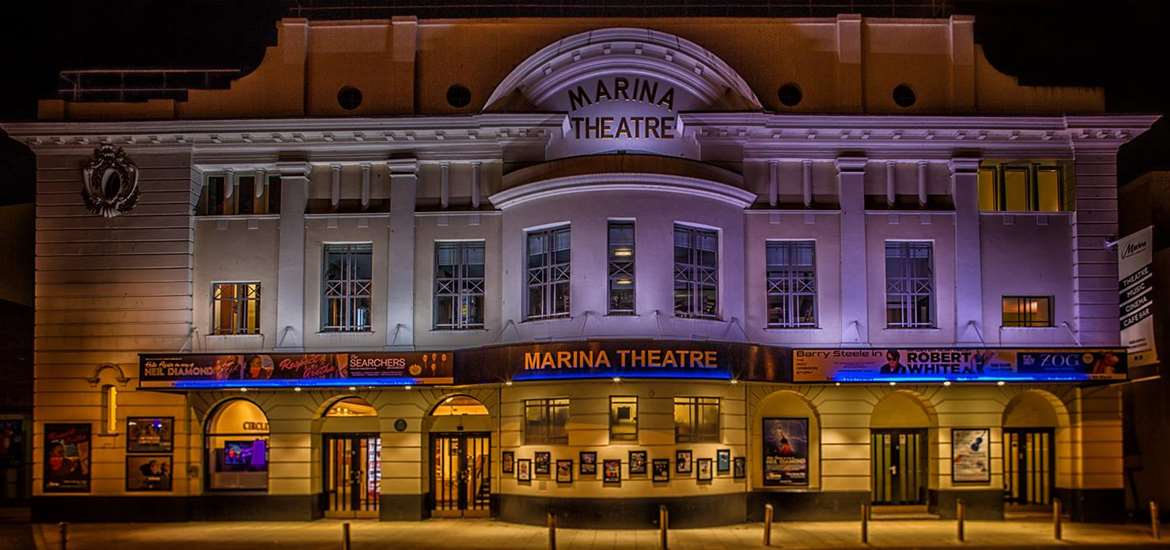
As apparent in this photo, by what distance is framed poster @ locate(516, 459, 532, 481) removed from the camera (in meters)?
29.9

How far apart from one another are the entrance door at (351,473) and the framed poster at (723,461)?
9.55 m

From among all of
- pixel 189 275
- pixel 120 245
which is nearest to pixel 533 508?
pixel 189 275

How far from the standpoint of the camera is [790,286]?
1248 inches

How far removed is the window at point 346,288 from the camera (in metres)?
32.2

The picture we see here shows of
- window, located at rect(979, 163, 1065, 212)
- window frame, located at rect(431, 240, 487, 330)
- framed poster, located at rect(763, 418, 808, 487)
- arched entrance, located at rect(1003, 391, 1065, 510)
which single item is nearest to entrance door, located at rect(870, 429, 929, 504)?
framed poster, located at rect(763, 418, 808, 487)

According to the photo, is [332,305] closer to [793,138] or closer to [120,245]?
[120,245]

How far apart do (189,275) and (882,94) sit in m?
20.2

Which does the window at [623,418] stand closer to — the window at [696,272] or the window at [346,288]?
the window at [696,272]

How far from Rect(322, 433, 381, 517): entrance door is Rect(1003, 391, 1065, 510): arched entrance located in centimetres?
1776

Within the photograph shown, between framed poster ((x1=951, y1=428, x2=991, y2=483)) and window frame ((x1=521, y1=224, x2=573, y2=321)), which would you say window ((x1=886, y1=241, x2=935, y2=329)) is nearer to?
framed poster ((x1=951, y1=428, x2=991, y2=483))

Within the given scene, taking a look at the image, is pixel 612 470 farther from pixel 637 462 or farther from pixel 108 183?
pixel 108 183

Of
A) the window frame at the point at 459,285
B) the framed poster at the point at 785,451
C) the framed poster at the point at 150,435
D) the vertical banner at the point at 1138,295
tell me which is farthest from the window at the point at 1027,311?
the framed poster at the point at 150,435

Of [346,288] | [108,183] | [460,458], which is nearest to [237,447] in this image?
[346,288]

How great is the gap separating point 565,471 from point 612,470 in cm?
122
